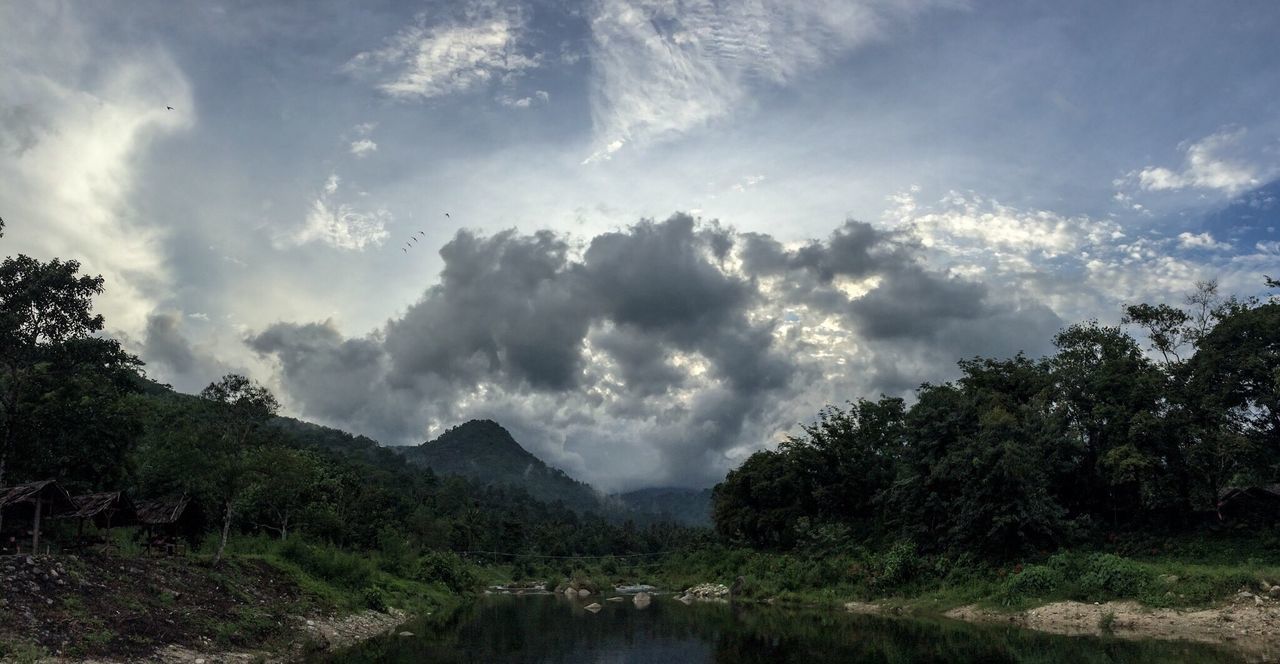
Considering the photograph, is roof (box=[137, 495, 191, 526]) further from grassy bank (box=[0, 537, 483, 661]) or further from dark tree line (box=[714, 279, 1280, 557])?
dark tree line (box=[714, 279, 1280, 557])

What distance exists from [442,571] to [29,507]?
46.6 m

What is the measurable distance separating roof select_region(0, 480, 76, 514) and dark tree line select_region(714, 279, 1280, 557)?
4738cm

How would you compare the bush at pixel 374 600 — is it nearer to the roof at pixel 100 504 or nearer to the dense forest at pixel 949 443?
the dense forest at pixel 949 443

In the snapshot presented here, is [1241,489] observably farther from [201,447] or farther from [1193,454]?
[201,447]

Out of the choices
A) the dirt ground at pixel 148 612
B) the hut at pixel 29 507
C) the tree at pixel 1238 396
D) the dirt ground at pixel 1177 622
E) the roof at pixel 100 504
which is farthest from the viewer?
the tree at pixel 1238 396

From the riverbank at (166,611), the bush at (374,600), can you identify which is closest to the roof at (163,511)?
the riverbank at (166,611)

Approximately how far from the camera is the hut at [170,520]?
36156mm

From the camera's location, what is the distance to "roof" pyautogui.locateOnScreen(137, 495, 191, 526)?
3625cm

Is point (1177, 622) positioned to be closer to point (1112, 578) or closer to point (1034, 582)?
point (1112, 578)

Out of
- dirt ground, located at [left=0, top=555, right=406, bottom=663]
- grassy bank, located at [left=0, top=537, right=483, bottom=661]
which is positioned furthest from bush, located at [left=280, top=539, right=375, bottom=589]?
dirt ground, located at [left=0, top=555, right=406, bottom=663]

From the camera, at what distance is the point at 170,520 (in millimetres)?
36156

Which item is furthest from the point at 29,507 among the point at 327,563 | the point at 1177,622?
the point at 1177,622

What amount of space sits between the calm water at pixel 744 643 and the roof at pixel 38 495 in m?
12.4

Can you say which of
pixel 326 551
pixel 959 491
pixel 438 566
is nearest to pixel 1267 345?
pixel 959 491
